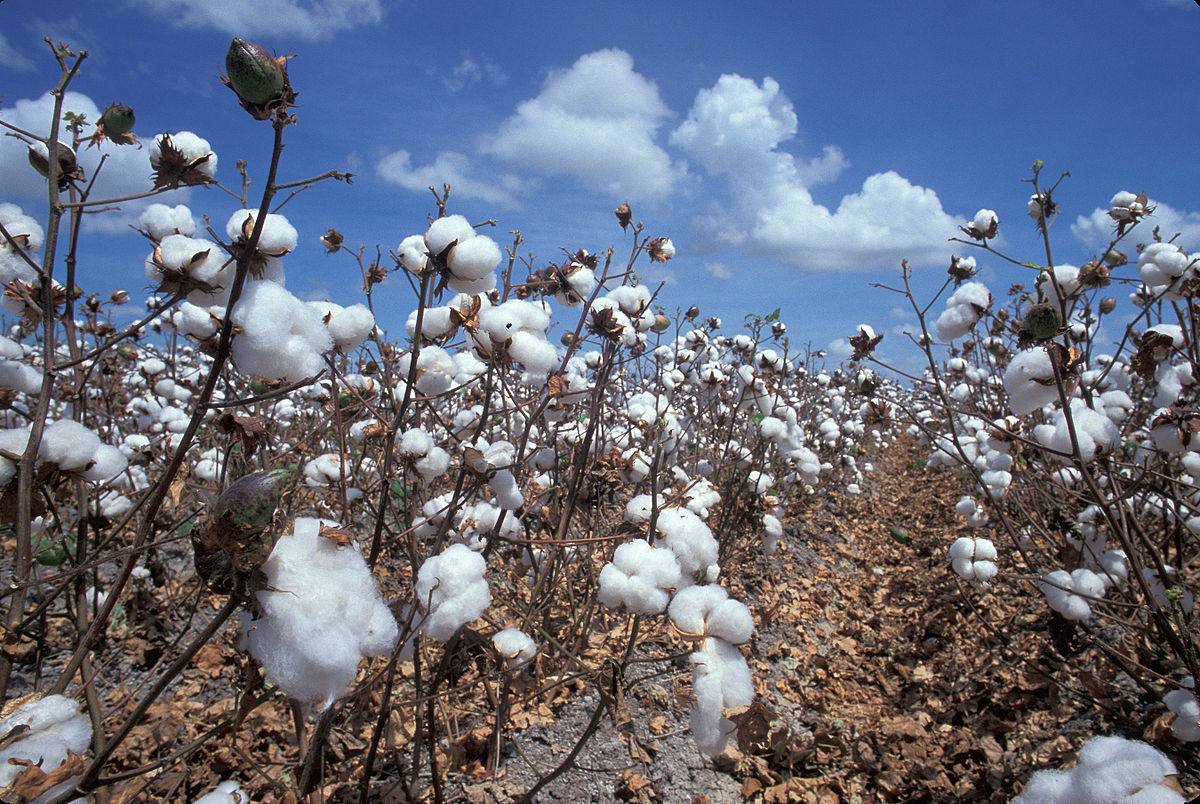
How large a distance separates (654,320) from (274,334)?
8.04ft

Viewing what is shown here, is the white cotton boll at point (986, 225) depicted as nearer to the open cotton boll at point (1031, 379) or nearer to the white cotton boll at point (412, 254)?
the open cotton boll at point (1031, 379)

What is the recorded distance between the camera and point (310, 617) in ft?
2.77

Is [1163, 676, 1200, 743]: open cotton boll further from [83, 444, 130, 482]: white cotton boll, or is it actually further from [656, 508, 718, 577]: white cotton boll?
[83, 444, 130, 482]: white cotton boll

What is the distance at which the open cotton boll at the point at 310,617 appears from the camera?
84 centimetres

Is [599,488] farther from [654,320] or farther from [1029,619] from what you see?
[1029,619]

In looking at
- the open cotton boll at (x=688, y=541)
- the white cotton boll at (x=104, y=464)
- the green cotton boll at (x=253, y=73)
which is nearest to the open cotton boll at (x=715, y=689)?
the open cotton boll at (x=688, y=541)

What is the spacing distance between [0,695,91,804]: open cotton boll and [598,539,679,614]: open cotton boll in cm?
86

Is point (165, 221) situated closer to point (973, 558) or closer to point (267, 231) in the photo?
point (267, 231)

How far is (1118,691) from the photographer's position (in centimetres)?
274

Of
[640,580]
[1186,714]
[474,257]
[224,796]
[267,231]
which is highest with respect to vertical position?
A: [474,257]

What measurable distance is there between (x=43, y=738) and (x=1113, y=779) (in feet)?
4.94

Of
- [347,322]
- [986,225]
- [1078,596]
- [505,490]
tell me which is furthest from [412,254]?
[1078,596]

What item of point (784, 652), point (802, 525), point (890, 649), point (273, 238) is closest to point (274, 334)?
point (273, 238)

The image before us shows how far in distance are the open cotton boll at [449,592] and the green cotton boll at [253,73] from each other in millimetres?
A: 887
